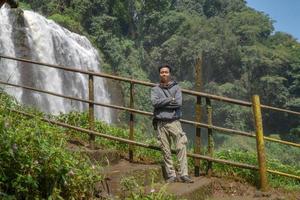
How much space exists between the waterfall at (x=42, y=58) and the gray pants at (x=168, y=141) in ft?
25.6

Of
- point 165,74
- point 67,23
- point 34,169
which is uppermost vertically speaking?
point 67,23

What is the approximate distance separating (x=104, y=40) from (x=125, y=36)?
472 centimetres

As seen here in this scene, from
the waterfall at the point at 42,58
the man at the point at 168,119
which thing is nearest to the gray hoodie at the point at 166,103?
the man at the point at 168,119

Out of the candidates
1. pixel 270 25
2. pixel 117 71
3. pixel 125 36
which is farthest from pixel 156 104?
pixel 270 25

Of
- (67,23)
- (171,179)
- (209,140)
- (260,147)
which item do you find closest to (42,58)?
(67,23)

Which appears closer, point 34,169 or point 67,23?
point 34,169

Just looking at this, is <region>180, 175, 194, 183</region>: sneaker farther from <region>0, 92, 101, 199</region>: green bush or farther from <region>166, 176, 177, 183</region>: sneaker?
<region>0, 92, 101, 199</region>: green bush

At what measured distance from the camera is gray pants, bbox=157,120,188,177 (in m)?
5.48

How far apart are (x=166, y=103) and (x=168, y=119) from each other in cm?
17

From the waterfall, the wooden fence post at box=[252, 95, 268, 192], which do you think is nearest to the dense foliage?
the waterfall

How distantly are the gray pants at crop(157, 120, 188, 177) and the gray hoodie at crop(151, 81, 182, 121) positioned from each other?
8 cm

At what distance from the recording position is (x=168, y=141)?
18.3ft

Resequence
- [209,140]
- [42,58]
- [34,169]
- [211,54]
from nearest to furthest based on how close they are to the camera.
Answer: [34,169] → [209,140] → [42,58] → [211,54]

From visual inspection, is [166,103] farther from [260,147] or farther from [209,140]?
[260,147]
